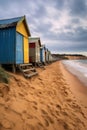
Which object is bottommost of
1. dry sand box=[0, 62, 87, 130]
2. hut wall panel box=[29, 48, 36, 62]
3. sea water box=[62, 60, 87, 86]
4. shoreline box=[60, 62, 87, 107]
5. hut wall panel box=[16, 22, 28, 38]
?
sea water box=[62, 60, 87, 86]

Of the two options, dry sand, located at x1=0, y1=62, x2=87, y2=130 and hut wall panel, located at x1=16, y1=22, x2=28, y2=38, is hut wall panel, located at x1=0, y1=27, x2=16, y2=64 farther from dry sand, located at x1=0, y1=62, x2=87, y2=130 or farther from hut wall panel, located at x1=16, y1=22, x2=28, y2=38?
dry sand, located at x1=0, y1=62, x2=87, y2=130

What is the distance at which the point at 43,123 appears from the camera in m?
3.91

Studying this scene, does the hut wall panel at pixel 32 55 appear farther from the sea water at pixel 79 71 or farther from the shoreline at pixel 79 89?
the shoreline at pixel 79 89

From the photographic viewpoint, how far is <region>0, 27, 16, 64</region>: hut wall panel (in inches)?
370

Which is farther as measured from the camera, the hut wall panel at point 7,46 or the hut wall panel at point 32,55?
the hut wall panel at point 32,55

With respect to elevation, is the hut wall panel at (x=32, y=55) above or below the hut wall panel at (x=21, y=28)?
below

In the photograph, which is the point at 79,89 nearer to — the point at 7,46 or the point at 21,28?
the point at 7,46

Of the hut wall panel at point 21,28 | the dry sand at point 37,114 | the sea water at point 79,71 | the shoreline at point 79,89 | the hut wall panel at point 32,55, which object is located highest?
the hut wall panel at point 21,28

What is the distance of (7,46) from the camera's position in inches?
372

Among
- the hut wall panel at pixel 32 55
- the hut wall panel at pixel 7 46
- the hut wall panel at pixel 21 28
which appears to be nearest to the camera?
the hut wall panel at pixel 7 46

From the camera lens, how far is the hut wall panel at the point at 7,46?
9391 millimetres

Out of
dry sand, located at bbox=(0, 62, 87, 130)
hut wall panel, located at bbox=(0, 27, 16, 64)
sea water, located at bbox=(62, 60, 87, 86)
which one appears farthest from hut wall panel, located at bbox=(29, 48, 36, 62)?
dry sand, located at bbox=(0, 62, 87, 130)

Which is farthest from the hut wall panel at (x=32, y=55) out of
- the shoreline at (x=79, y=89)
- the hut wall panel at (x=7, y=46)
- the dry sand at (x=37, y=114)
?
the dry sand at (x=37, y=114)

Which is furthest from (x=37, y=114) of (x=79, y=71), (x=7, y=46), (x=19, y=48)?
(x=79, y=71)
